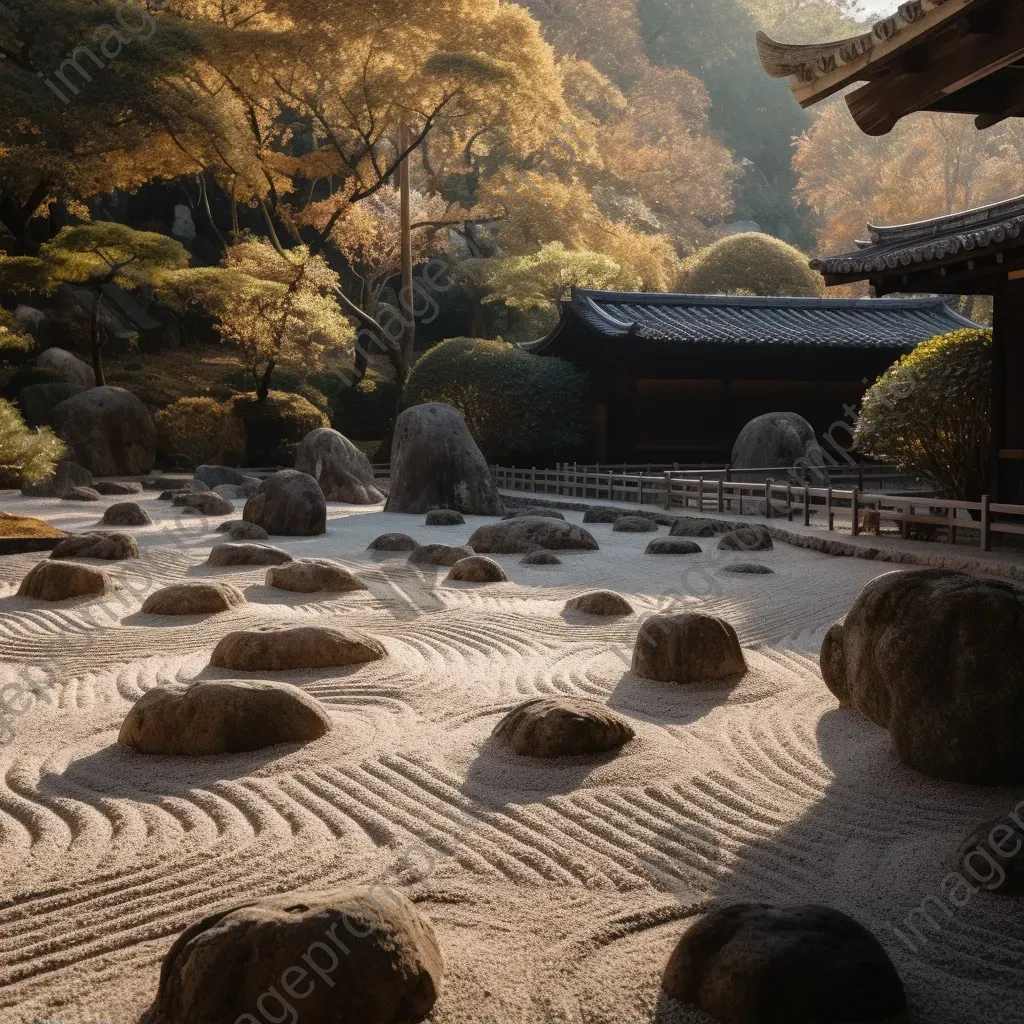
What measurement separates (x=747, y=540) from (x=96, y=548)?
7459 mm

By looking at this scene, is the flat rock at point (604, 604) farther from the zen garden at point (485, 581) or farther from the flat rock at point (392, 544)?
the flat rock at point (392, 544)

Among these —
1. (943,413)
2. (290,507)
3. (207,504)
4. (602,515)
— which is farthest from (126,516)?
(943,413)

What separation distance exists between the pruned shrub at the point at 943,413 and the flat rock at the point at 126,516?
10.0m

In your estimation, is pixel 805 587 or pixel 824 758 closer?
pixel 824 758

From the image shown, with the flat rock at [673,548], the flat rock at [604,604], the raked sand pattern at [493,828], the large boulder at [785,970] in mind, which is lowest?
the raked sand pattern at [493,828]

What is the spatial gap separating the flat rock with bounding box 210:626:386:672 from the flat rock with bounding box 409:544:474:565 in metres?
4.59

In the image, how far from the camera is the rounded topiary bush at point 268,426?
26859 mm

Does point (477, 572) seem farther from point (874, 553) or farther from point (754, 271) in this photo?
point (754, 271)

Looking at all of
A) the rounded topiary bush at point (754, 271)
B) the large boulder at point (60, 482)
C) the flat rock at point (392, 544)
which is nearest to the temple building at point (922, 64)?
the flat rock at point (392, 544)

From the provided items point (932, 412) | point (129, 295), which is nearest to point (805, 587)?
point (932, 412)

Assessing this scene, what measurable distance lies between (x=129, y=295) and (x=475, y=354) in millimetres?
15697

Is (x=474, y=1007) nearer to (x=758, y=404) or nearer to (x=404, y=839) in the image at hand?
(x=404, y=839)

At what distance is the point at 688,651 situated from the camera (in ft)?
20.5

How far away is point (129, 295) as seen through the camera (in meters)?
33.8
